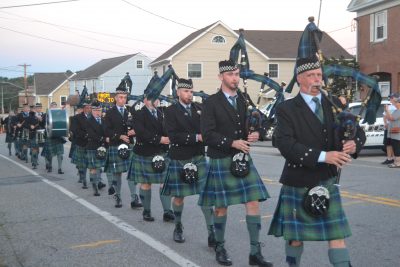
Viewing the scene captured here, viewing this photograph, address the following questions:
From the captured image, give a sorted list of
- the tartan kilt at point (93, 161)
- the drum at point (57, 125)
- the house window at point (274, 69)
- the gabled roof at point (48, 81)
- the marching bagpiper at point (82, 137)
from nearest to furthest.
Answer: the tartan kilt at point (93, 161), the marching bagpiper at point (82, 137), the drum at point (57, 125), the house window at point (274, 69), the gabled roof at point (48, 81)

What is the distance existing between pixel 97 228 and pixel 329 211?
387 centimetres

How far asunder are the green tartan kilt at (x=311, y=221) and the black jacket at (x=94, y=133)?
678 centimetres

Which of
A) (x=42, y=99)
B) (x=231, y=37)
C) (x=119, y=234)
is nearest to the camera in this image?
(x=119, y=234)

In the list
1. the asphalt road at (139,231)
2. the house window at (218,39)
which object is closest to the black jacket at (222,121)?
the asphalt road at (139,231)

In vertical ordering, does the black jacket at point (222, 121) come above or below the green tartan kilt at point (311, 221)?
above

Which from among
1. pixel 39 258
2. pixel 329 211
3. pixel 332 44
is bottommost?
pixel 39 258

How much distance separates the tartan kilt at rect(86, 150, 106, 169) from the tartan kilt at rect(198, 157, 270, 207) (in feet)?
17.6

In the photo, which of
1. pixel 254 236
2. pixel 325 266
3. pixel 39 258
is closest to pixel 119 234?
pixel 39 258

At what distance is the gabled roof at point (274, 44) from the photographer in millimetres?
39500

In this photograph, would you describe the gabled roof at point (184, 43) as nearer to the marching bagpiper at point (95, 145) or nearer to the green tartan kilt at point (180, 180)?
the marching bagpiper at point (95, 145)

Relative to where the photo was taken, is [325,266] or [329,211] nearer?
[329,211]

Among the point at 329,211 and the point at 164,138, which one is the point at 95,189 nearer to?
the point at 164,138

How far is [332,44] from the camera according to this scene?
4169cm

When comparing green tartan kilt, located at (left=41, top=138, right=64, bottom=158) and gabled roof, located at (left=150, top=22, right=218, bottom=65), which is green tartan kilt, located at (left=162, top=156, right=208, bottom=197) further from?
gabled roof, located at (left=150, top=22, right=218, bottom=65)
